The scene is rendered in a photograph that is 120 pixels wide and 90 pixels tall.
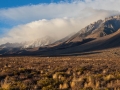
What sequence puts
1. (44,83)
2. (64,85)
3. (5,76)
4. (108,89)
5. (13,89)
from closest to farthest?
(108,89) → (13,89) → (64,85) → (44,83) → (5,76)

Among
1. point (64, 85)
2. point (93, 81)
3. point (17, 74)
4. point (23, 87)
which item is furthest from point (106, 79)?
point (17, 74)

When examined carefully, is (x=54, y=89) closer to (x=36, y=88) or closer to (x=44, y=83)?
(x=36, y=88)

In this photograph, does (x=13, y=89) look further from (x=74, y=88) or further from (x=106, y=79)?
(x=106, y=79)

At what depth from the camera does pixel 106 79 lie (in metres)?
20.2

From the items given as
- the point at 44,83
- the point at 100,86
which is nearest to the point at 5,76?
the point at 44,83

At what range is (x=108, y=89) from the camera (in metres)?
16.0

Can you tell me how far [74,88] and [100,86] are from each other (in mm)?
1845

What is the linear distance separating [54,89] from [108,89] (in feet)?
10.9

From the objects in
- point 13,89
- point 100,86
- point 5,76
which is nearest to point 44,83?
point 13,89

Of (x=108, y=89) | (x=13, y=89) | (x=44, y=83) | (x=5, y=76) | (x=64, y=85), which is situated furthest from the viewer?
(x=5, y=76)

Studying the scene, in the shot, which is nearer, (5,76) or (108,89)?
(108,89)

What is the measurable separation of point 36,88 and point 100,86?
13.8 ft

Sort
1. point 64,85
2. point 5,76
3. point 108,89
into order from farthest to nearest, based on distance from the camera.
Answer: point 5,76, point 64,85, point 108,89

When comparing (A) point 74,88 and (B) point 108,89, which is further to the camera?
(A) point 74,88
